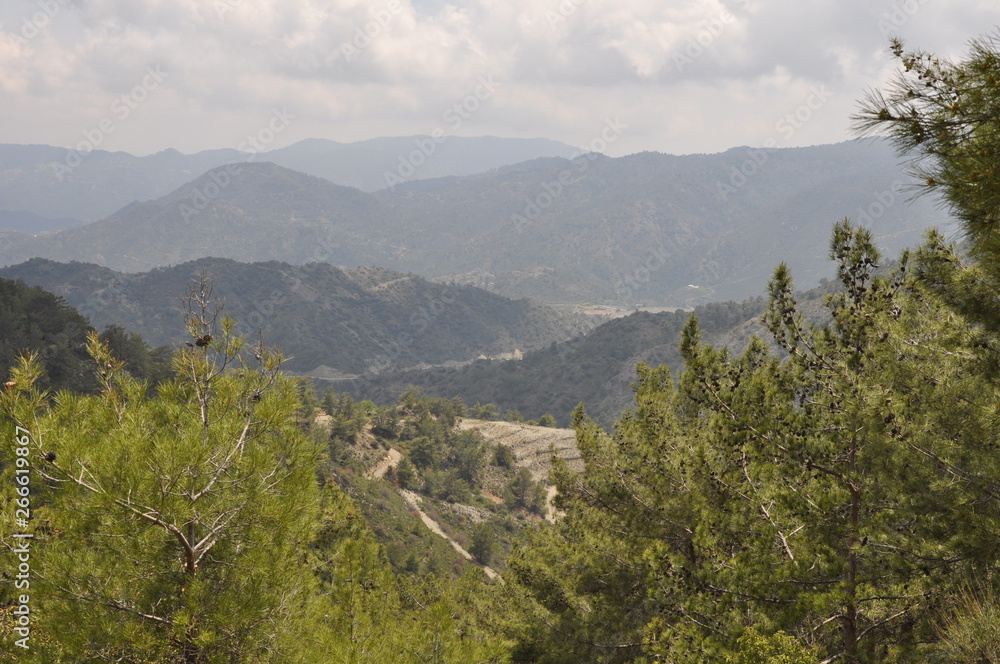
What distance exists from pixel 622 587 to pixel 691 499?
304 centimetres

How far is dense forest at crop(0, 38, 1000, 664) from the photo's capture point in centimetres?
421

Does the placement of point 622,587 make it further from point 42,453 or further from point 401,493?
point 401,493

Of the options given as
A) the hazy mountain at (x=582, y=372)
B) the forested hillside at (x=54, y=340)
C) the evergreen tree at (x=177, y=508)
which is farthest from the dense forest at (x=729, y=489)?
the hazy mountain at (x=582, y=372)

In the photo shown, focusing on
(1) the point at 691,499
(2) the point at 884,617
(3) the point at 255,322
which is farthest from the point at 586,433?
(3) the point at 255,322

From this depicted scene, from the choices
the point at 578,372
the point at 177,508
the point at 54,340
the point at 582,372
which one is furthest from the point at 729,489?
the point at 578,372

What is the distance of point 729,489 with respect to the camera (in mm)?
7363

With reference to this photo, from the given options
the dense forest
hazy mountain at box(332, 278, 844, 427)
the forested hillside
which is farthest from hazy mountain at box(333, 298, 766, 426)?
the dense forest

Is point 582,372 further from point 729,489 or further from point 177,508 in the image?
point 177,508

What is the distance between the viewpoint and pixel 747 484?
6.92 meters

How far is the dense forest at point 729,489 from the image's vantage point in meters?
4.21

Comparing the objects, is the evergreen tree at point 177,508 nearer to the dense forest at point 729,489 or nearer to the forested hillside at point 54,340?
the dense forest at point 729,489

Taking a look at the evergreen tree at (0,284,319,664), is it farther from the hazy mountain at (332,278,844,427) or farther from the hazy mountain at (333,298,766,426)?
the hazy mountain at (333,298,766,426)

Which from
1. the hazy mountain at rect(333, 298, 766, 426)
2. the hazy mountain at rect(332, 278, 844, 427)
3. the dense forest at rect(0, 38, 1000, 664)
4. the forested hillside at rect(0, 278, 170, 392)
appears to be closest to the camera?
the dense forest at rect(0, 38, 1000, 664)

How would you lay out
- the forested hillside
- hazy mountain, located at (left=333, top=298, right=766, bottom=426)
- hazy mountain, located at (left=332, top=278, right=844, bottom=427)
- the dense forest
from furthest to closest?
hazy mountain, located at (left=333, top=298, right=766, bottom=426)
hazy mountain, located at (left=332, top=278, right=844, bottom=427)
the forested hillside
the dense forest
